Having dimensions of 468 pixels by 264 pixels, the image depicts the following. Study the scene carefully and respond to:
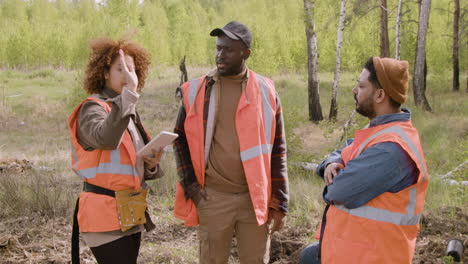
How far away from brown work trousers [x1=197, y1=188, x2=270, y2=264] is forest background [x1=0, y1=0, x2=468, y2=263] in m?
1.27

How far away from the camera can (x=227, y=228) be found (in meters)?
3.02

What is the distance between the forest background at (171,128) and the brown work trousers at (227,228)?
1271mm

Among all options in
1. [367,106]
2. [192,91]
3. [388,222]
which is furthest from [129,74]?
[388,222]

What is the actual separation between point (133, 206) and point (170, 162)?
5.33m

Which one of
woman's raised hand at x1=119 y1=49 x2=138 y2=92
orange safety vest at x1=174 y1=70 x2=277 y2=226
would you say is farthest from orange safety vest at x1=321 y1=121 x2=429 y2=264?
woman's raised hand at x1=119 y1=49 x2=138 y2=92

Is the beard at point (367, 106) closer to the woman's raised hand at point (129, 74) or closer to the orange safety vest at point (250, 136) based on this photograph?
the orange safety vest at point (250, 136)

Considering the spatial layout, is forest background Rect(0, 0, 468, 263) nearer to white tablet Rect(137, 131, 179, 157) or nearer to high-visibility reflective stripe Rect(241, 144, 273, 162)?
white tablet Rect(137, 131, 179, 157)

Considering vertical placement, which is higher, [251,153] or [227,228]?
[251,153]

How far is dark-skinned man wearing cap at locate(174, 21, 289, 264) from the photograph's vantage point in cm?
294

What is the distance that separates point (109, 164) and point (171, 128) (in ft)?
49.1

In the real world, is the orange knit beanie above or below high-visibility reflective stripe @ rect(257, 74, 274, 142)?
above

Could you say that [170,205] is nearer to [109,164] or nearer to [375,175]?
[109,164]

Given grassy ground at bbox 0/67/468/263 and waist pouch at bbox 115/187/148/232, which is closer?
waist pouch at bbox 115/187/148/232

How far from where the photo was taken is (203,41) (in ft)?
126
